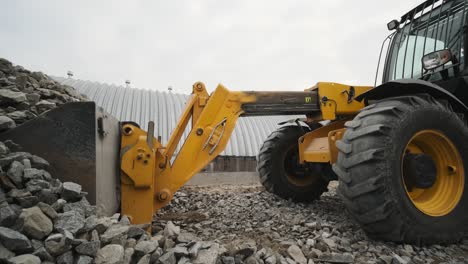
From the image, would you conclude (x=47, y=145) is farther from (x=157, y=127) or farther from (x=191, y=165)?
(x=157, y=127)

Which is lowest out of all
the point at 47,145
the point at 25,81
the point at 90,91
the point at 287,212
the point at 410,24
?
the point at 287,212

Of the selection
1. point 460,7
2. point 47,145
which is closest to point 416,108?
point 460,7

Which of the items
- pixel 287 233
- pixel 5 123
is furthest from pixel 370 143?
pixel 5 123

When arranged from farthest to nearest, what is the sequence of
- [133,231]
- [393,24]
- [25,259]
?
[393,24], [133,231], [25,259]

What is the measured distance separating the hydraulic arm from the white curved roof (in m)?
8.45

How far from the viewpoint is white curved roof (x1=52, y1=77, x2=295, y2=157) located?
12.8 meters

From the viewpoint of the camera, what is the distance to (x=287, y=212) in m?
3.83

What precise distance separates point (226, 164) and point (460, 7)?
912 centimetres

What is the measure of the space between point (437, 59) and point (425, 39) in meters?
0.78

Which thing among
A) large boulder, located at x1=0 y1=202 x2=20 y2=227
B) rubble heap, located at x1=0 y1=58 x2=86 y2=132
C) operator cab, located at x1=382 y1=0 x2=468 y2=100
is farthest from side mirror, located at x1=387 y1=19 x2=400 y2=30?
large boulder, located at x1=0 y1=202 x2=20 y2=227

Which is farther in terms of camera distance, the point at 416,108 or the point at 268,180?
the point at 268,180

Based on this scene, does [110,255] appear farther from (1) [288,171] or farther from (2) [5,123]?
(1) [288,171]

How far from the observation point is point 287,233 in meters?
3.09

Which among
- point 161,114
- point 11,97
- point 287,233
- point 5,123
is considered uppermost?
point 161,114
